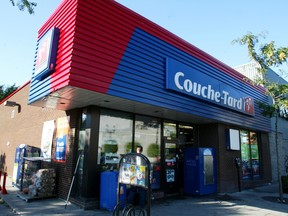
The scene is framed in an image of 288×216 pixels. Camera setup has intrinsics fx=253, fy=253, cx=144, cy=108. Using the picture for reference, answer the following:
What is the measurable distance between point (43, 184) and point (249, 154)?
11.1 meters

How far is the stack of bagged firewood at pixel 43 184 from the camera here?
28.7 feet

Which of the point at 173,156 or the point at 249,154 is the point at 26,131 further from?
the point at 249,154

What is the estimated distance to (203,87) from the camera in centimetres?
1042

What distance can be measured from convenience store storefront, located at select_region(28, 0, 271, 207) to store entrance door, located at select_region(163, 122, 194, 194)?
1.7 inches

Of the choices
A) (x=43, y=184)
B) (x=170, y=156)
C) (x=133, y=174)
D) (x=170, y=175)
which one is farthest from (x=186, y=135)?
(x=133, y=174)

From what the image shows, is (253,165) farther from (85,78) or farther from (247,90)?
(85,78)

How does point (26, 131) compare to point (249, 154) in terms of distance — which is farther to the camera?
point (26, 131)

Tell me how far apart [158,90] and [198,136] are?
4970mm

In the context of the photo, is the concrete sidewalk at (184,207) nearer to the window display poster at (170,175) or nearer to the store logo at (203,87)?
the window display poster at (170,175)

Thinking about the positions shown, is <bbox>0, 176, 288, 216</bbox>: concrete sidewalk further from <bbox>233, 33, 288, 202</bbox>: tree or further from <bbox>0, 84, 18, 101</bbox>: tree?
<bbox>0, 84, 18, 101</bbox>: tree

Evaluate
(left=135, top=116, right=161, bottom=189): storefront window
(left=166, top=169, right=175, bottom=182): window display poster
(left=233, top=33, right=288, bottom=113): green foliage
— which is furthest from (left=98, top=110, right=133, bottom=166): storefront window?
(left=233, top=33, right=288, bottom=113): green foliage

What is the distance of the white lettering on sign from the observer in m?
9.30

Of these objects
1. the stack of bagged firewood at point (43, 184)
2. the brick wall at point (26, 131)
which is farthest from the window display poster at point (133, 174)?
the stack of bagged firewood at point (43, 184)

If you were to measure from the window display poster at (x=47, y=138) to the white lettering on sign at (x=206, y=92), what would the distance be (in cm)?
563
